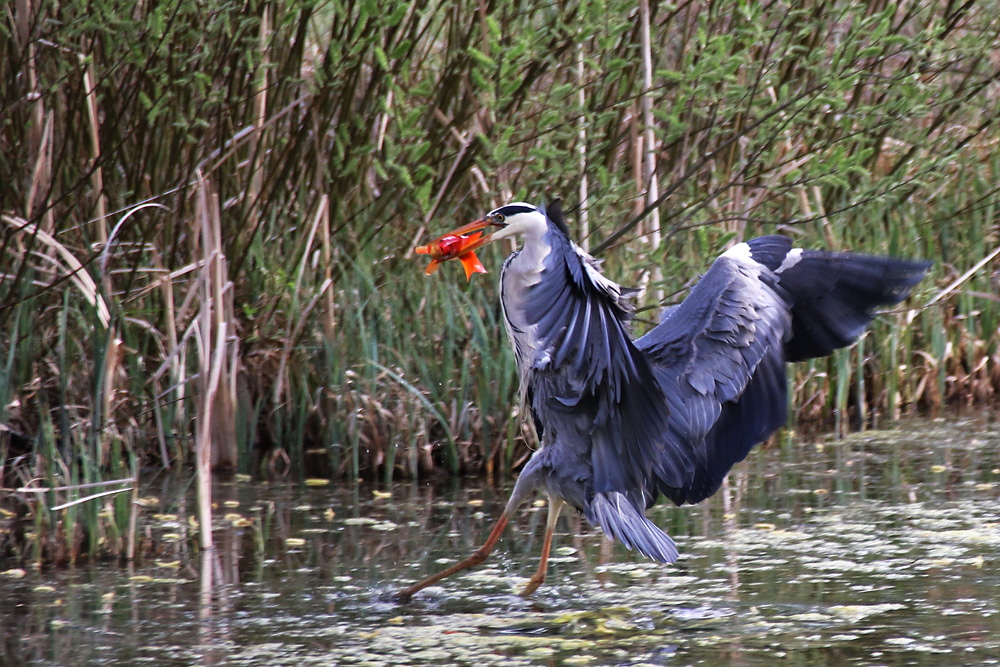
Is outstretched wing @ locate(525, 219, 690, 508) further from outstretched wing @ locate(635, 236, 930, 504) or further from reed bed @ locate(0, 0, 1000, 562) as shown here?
reed bed @ locate(0, 0, 1000, 562)

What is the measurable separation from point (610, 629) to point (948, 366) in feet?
13.0

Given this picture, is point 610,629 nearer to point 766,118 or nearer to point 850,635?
point 850,635

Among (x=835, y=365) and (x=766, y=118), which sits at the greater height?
(x=766, y=118)

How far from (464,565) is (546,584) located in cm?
28

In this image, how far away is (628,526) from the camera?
3908 mm

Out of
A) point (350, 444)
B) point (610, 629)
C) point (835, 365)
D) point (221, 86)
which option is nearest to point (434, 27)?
point (221, 86)

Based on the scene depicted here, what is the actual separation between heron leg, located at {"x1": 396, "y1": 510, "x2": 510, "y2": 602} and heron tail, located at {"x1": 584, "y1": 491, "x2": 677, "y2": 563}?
0.93ft

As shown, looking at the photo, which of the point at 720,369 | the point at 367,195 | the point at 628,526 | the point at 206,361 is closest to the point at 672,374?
the point at 720,369

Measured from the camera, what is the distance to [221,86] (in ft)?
19.6

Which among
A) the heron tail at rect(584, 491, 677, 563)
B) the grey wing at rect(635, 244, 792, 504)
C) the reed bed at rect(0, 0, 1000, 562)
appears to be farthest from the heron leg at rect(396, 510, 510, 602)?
the reed bed at rect(0, 0, 1000, 562)

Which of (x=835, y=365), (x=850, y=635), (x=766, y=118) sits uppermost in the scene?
(x=766, y=118)

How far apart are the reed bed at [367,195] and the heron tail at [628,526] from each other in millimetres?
1191

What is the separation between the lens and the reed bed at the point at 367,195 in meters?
5.45

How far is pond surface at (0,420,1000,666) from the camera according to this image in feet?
11.5
